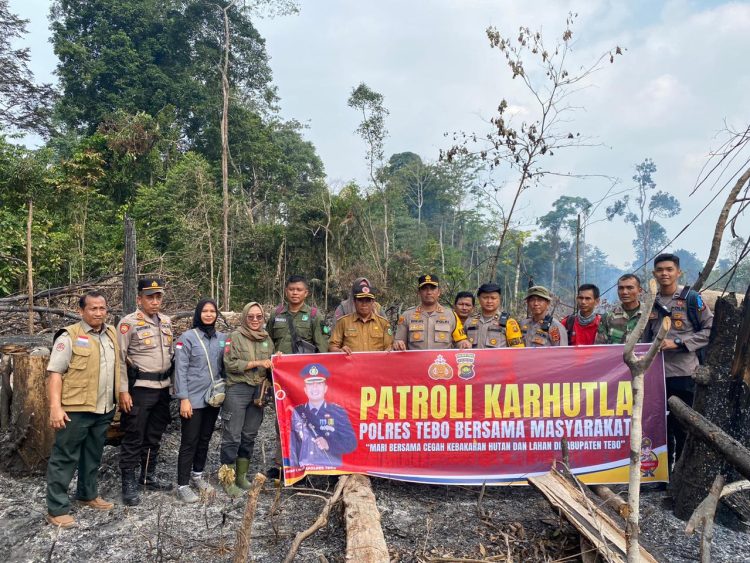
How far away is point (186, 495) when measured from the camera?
4141 mm

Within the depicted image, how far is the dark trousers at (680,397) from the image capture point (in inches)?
173

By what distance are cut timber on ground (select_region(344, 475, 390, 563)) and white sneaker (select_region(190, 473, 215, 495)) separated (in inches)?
46.6

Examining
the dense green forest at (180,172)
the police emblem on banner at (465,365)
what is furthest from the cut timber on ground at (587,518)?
the dense green forest at (180,172)

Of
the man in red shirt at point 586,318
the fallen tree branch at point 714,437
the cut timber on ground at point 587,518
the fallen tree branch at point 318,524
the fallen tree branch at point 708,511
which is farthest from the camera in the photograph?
the man in red shirt at point 586,318

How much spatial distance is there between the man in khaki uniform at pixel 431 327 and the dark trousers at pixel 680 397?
5.97ft

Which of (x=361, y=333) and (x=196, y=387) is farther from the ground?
(x=361, y=333)

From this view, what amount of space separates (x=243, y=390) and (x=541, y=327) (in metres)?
2.80

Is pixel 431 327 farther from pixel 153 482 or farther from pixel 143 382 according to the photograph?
pixel 153 482

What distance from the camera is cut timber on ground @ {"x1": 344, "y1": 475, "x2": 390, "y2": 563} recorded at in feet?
9.28

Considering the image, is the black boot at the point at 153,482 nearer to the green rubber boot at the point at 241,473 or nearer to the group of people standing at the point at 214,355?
the group of people standing at the point at 214,355

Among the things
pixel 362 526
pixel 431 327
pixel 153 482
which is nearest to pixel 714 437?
pixel 431 327

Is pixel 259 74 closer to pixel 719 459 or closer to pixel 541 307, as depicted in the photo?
pixel 541 307

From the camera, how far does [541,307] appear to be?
4.77 m

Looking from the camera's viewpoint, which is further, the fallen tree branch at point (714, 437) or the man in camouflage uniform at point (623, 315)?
the man in camouflage uniform at point (623, 315)
